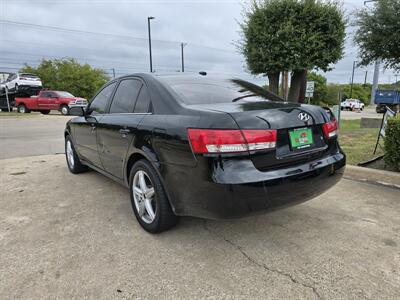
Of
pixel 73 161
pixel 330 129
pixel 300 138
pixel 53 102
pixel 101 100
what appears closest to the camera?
pixel 300 138

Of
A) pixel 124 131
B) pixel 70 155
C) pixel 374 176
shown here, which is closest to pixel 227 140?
pixel 124 131

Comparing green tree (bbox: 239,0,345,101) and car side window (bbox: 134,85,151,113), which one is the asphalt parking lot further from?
green tree (bbox: 239,0,345,101)

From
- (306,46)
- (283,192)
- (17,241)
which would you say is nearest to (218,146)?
(283,192)

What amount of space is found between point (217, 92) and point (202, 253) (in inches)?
62.2

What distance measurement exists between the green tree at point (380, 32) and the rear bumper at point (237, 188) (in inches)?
467

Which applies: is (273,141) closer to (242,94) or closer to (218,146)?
(218,146)

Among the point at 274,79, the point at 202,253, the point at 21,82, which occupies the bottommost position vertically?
the point at 202,253

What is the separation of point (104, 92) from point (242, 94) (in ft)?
6.86

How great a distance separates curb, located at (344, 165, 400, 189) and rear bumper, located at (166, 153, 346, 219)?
8.42 ft

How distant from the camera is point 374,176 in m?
4.80

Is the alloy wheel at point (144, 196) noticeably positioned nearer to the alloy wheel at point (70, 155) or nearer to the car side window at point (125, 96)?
the car side window at point (125, 96)

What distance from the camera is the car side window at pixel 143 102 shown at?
3.07 m

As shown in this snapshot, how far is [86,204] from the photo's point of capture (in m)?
3.88

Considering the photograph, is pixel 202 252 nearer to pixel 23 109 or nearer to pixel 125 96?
pixel 125 96
